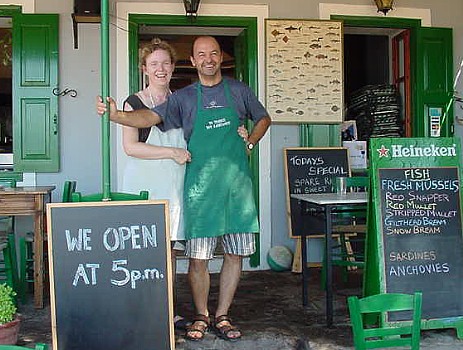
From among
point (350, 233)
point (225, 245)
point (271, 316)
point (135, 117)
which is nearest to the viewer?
point (135, 117)

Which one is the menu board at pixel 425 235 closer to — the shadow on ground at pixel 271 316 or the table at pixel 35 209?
the shadow on ground at pixel 271 316

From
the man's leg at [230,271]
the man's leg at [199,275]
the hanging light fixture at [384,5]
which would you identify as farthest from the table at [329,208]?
the hanging light fixture at [384,5]

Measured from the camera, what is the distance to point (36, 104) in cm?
515

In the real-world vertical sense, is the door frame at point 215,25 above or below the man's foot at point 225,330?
above

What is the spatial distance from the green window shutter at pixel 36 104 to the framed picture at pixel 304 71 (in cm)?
181

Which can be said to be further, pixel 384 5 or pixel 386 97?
pixel 386 97

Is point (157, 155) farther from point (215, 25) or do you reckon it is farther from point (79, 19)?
point (215, 25)

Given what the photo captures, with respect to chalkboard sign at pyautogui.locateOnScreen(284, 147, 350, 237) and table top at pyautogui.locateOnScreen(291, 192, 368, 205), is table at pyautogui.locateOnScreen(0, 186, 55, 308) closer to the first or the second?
table top at pyautogui.locateOnScreen(291, 192, 368, 205)

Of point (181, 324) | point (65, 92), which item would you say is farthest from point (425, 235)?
point (65, 92)

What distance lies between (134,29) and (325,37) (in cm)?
165

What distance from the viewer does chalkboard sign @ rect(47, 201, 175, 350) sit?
2.63 metres

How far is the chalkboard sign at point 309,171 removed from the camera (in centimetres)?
538

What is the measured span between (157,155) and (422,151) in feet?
4.84

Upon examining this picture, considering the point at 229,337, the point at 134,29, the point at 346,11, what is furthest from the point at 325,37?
the point at 229,337
